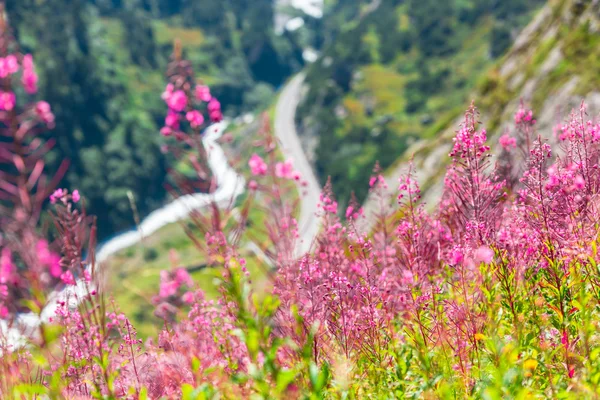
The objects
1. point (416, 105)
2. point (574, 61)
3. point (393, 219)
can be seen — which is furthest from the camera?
point (416, 105)

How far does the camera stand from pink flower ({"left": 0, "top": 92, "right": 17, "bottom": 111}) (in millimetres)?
4461

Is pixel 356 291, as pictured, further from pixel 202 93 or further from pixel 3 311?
pixel 3 311

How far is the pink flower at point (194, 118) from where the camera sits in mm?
5574

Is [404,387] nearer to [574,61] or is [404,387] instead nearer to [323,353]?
[323,353]

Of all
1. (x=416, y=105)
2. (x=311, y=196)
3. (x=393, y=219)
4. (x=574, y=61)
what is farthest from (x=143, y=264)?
(x=393, y=219)

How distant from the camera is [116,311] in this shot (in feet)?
25.7

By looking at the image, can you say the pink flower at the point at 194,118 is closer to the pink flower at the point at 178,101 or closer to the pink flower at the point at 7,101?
the pink flower at the point at 178,101

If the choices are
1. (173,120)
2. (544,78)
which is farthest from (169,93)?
(544,78)

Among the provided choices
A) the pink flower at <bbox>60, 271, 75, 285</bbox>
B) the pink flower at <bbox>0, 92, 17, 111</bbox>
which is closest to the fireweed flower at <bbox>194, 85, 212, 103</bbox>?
the pink flower at <bbox>0, 92, 17, 111</bbox>

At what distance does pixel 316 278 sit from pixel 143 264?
182m

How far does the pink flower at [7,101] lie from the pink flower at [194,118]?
165 centimetres

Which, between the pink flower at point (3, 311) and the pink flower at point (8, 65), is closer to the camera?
the pink flower at point (8, 65)

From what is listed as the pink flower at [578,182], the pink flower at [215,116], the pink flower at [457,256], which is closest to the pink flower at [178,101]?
the pink flower at [215,116]

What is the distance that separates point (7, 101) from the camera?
4.52m
